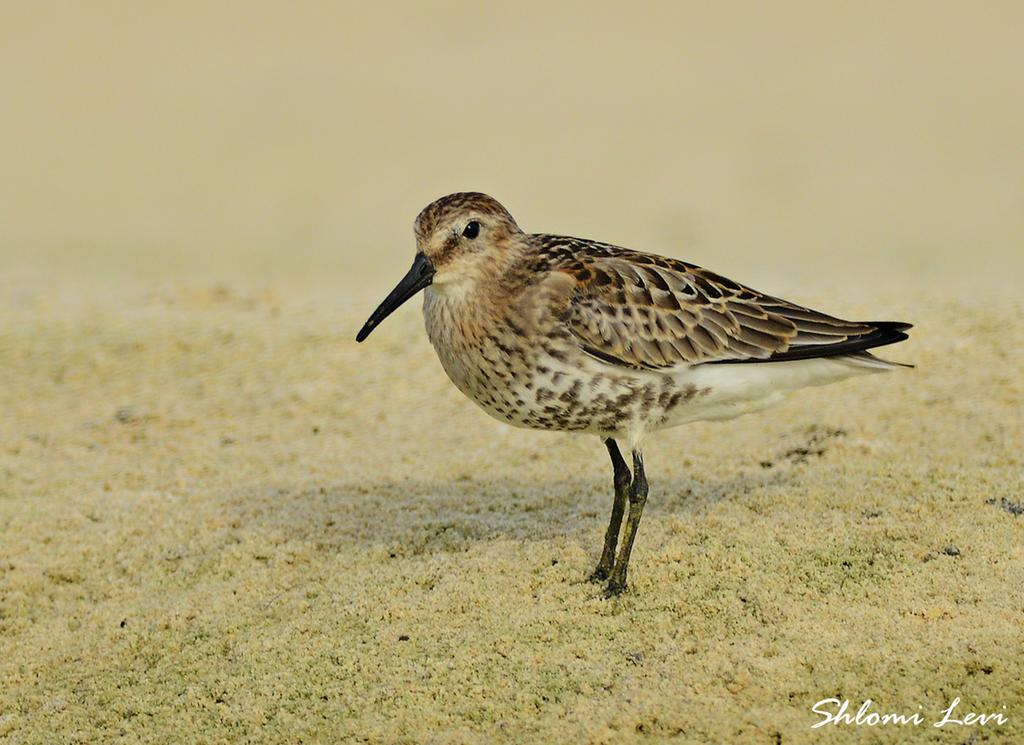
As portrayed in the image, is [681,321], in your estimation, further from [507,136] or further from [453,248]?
[507,136]

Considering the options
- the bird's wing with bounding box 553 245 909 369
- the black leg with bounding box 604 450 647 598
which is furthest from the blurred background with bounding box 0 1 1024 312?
the black leg with bounding box 604 450 647 598

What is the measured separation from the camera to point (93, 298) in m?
11.3

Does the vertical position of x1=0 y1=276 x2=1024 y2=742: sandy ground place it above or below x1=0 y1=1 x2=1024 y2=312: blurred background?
below

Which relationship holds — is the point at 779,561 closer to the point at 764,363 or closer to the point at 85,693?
the point at 764,363

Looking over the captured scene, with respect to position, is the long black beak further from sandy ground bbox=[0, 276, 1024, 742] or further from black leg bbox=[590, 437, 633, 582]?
sandy ground bbox=[0, 276, 1024, 742]

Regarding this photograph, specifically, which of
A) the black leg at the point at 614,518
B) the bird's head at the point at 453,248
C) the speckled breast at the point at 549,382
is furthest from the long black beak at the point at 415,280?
the black leg at the point at 614,518

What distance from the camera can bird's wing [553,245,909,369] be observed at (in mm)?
5531

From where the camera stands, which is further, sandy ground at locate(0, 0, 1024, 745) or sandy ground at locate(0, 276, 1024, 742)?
sandy ground at locate(0, 0, 1024, 745)

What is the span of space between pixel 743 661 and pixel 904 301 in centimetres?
550

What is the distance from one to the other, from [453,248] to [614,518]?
1340 mm
